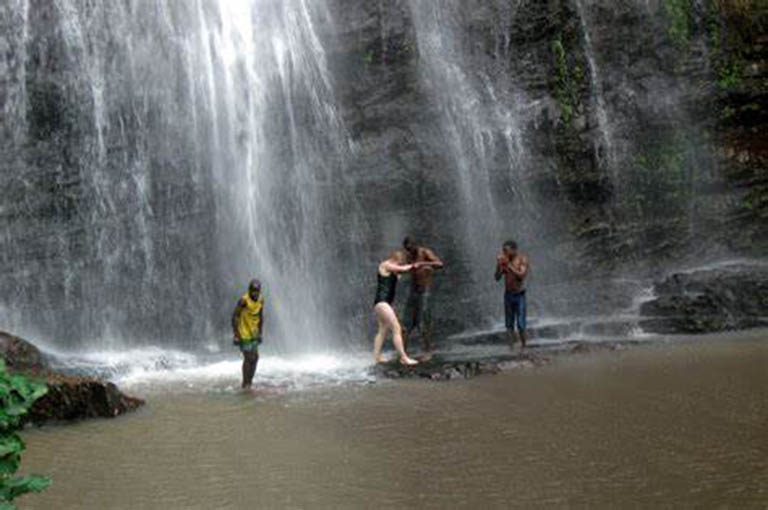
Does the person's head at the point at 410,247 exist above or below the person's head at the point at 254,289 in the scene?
above

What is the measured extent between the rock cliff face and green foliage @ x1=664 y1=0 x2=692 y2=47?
0.03 meters

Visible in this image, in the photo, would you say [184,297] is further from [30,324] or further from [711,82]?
[711,82]

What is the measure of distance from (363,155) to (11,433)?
1403 cm

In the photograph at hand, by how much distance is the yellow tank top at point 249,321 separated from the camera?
9594 millimetres

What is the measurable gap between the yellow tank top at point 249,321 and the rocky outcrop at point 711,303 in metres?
6.68

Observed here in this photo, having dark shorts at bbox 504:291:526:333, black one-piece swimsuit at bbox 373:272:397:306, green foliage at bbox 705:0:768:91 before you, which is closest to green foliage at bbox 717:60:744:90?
green foliage at bbox 705:0:768:91

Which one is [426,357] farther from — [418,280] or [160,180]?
[160,180]

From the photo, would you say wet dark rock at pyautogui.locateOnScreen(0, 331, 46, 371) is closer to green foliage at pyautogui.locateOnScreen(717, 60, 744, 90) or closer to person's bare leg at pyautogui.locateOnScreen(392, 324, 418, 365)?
person's bare leg at pyautogui.locateOnScreen(392, 324, 418, 365)

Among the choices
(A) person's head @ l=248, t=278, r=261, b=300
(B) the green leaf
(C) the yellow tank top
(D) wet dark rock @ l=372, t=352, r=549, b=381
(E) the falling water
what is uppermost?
(E) the falling water

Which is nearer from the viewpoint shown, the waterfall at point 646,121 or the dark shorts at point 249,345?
the dark shorts at point 249,345

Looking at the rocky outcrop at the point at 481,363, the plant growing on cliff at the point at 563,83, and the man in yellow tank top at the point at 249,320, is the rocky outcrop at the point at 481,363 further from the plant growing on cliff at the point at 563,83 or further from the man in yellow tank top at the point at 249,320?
the plant growing on cliff at the point at 563,83

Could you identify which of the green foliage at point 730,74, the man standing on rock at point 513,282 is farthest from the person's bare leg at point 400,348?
the green foliage at point 730,74

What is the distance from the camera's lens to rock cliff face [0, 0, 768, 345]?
15.2m

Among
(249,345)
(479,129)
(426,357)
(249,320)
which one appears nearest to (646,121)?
(479,129)
